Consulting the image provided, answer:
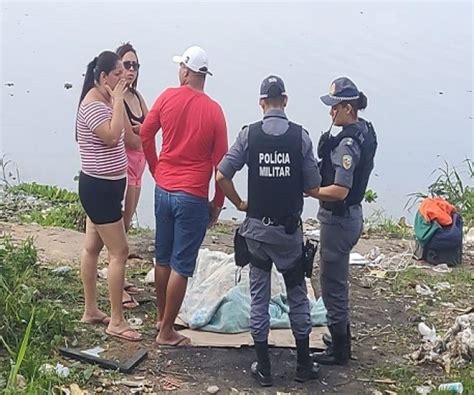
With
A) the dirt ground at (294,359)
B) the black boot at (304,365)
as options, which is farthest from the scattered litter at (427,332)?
the black boot at (304,365)

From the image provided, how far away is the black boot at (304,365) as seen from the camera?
434 cm

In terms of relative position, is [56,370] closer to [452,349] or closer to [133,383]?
[133,383]

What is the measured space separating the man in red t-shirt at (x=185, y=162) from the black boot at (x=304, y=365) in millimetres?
695

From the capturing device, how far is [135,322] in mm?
5004

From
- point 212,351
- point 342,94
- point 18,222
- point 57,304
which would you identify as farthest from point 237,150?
point 18,222

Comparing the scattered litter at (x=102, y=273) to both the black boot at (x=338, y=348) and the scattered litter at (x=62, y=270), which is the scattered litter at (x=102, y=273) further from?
the black boot at (x=338, y=348)

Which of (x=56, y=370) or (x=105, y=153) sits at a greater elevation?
(x=105, y=153)

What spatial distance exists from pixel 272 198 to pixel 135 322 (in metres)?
1.35

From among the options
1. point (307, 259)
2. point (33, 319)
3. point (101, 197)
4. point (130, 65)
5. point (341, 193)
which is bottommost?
point (33, 319)

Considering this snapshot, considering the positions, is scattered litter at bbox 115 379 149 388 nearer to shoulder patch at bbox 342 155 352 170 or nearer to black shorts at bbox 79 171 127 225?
black shorts at bbox 79 171 127 225

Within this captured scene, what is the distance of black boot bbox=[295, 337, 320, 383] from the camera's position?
4.34 meters

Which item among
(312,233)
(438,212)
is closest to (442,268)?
(438,212)

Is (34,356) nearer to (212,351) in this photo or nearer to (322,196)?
(212,351)

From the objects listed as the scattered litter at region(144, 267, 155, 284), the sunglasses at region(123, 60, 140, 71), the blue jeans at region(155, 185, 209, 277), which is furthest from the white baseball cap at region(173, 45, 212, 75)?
the scattered litter at region(144, 267, 155, 284)
